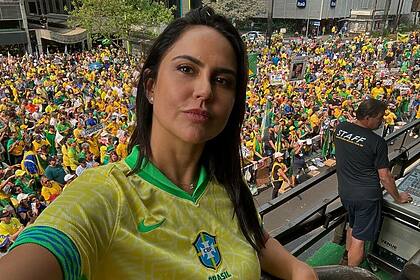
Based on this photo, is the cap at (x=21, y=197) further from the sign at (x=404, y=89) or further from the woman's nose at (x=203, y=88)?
the sign at (x=404, y=89)

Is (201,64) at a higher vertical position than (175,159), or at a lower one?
higher

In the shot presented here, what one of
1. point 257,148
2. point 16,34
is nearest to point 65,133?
point 257,148

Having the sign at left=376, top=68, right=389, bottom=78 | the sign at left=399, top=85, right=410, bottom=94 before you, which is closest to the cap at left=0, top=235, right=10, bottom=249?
the sign at left=399, top=85, right=410, bottom=94

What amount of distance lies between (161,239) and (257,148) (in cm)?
1001

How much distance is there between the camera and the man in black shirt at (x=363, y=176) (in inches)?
127

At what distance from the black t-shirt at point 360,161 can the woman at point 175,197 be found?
84.6 inches

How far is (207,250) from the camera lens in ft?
3.70

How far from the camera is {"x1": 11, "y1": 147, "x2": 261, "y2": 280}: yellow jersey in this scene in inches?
33.7

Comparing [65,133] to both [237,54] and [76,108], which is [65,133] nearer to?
[76,108]

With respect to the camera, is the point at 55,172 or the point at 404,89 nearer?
the point at 55,172

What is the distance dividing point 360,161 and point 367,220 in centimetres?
55

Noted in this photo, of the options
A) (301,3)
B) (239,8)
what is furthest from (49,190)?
(301,3)

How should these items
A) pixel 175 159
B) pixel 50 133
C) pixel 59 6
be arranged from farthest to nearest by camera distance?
pixel 59 6, pixel 50 133, pixel 175 159

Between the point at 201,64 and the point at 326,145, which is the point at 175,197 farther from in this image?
the point at 326,145
